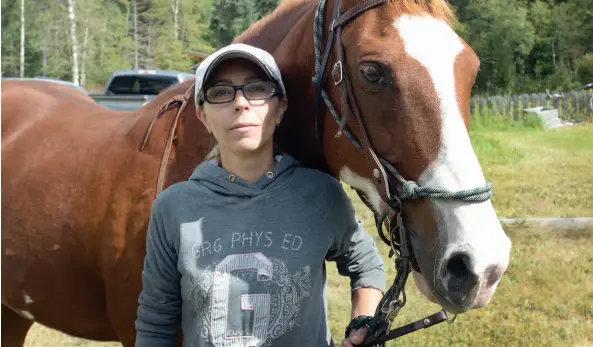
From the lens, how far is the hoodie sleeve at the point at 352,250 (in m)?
1.84

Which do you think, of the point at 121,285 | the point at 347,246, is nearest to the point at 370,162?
the point at 347,246

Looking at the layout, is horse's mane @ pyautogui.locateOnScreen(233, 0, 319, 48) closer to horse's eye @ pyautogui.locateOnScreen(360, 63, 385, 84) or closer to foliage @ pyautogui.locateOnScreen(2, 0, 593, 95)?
horse's eye @ pyautogui.locateOnScreen(360, 63, 385, 84)

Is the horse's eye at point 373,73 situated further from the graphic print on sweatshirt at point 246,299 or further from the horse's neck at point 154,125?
the horse's neck at point 154,125

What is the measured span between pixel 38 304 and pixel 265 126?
166 centimetres

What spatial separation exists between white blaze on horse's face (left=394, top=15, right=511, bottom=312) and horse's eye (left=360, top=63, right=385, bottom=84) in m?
0.09

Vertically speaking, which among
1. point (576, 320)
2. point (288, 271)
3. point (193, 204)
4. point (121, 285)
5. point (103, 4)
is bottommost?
point (576, 320)

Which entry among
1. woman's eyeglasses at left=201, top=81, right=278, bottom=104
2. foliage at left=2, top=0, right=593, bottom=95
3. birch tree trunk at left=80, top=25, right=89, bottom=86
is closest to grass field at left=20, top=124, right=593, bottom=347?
woman's eyeglasses at left=201, top=81, right=278, bottom=104

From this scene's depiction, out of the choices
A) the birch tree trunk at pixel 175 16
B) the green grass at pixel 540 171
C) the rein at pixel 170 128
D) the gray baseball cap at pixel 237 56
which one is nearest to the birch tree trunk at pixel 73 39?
the birch tree trunk at pixel 175 16

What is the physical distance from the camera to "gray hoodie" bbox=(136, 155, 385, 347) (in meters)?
1.64

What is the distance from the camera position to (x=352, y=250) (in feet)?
6.26

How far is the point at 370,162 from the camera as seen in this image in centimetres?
173

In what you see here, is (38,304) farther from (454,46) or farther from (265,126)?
(454,46)

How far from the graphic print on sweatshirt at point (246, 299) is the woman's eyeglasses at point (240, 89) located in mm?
434

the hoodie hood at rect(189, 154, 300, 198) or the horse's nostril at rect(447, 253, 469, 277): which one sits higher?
the hoodie hood at rect(189, 154, 300, 198)
